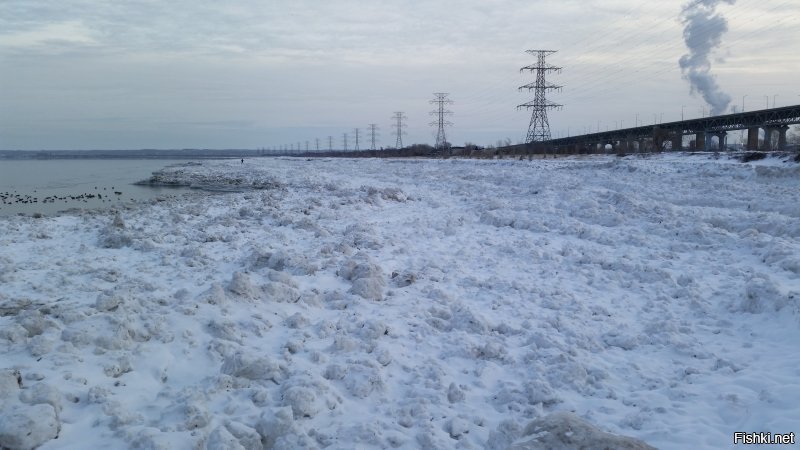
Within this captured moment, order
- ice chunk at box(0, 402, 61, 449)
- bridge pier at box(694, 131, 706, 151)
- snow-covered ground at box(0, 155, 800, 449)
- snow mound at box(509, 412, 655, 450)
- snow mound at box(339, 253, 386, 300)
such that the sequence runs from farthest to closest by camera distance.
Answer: bridge pier at box(694, 131, 706, 151) < snow mound at box(339, 253, 386, 300) < snow-covered ground at box(0, 155, 800, 449) < ice chunk at box(0, 402, 61, 449) < snow mound at box(509, 412, 655, 450)

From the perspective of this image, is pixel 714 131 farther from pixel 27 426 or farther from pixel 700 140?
pixel 27 426

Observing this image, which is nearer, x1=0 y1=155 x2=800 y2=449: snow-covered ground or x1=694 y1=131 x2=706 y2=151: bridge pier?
x1=0 y1=155 x2=800 y2=449: snow-covered ground

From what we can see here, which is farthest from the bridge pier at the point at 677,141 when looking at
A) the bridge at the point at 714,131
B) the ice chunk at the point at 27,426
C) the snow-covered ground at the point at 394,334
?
the ice chunk at the point at 27,426

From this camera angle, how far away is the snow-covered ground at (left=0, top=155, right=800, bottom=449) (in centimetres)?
482

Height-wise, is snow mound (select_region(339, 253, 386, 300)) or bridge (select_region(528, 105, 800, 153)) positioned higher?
bridge (select_region(528, 105, 800, 153))

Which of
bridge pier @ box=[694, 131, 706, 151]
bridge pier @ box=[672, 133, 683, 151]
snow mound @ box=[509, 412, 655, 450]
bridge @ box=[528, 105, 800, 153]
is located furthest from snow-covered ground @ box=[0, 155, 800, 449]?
bridge pier @ box=[694, 131, 706, 151]

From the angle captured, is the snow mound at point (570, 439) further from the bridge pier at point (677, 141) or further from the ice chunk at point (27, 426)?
the bridge pier at point (677, 141)

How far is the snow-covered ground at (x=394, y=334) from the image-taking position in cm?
482

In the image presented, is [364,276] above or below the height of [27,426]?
above

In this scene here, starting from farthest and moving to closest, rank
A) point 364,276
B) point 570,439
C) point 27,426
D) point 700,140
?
point 700,140
point 364,276
point 27,426
point 570,439

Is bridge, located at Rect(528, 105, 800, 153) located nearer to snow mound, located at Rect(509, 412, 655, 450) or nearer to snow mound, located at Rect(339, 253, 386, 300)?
snow mound, located at Rect(339, 253, 386, 300)

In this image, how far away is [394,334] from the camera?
23.0 feet

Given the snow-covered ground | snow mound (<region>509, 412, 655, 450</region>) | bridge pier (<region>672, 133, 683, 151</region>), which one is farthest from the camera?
bridge pier (<region>672, 133, 683, 151</region>)

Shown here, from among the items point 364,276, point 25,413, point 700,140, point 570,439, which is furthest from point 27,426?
point 700,140
